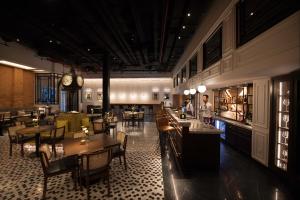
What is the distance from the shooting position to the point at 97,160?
3023 millimetres

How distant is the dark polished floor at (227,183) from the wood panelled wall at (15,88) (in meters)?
9.66

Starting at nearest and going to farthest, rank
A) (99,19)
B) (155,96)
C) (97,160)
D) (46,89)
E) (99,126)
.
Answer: (97,160) < (99,19) < (99,126) < (46,89) < (155,96)

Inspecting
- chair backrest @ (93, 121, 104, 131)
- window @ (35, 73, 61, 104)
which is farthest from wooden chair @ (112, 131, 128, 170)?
window @ (35, 73, 61, 104)

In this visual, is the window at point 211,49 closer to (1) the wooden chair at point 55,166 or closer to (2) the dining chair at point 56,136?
(1) the wooden chair at point 55,166

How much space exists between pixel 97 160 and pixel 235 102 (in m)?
5.40

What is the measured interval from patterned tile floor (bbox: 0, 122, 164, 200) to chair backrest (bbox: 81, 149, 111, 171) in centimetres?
54

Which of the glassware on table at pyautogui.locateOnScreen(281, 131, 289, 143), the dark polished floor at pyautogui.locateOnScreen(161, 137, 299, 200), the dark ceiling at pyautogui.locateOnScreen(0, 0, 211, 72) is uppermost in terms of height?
the dark ceiling at pyautogui.locateOnScreen(0, 0, 211, 72)

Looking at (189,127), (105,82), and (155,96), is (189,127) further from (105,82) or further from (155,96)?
(155,96)

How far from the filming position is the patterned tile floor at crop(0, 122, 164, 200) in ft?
10.3

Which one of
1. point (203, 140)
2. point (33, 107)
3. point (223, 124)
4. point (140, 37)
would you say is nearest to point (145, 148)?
point (203, 140)

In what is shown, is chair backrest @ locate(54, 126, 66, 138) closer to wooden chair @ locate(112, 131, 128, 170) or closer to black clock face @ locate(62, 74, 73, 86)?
black clock face @ locate(62, 74, 73, 86)

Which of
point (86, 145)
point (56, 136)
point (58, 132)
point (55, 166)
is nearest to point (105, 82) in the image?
point (58, 132)

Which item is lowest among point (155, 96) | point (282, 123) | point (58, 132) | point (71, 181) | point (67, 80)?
point (71, 181)

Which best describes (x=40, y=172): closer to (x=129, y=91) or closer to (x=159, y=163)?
(x=159, y=163)
